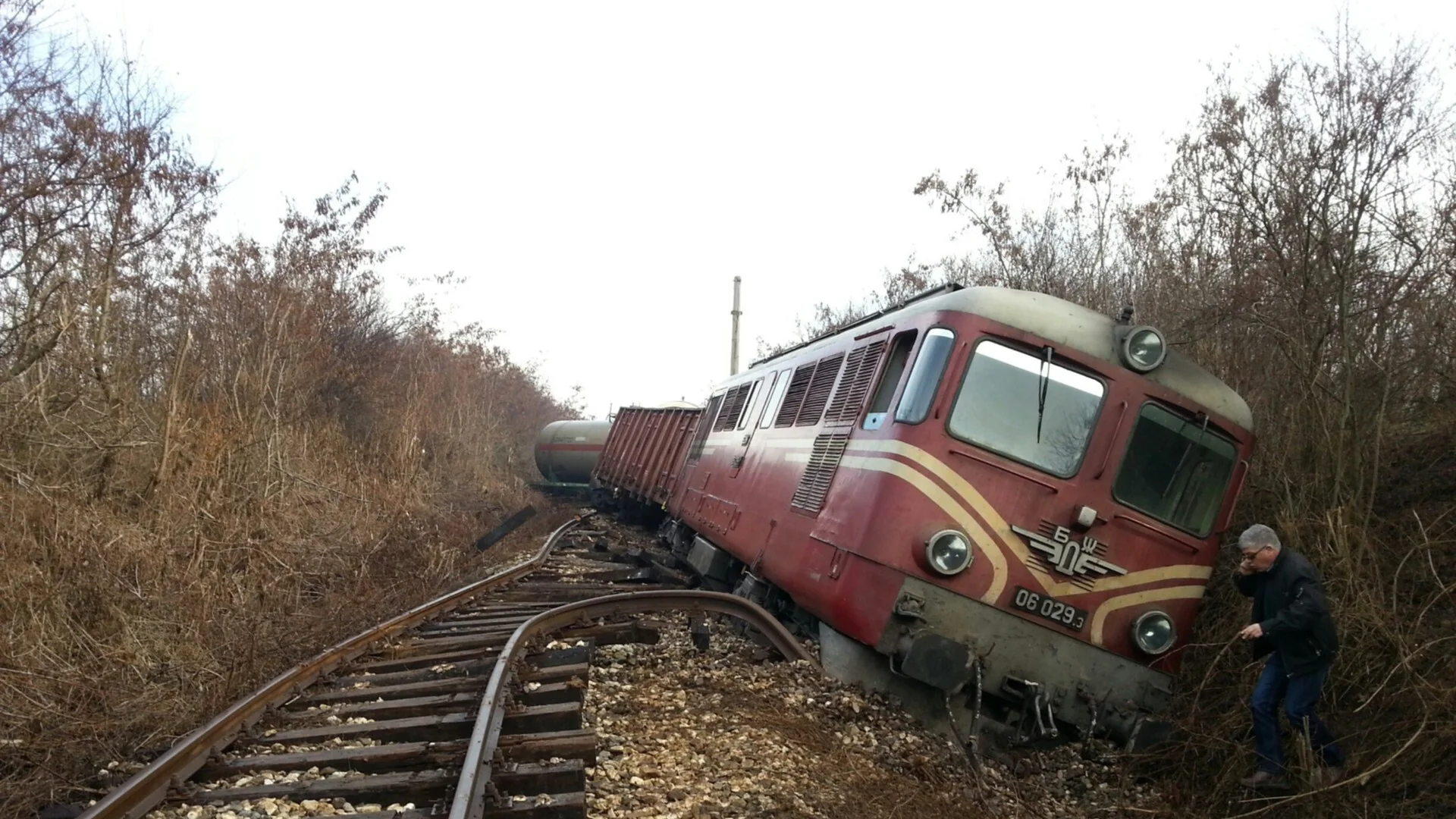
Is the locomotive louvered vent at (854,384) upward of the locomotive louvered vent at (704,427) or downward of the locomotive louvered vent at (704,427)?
upward

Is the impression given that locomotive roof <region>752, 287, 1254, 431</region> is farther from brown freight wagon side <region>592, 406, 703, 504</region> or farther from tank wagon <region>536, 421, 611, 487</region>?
tank wagon <region>536, 421, 611, 487</region>

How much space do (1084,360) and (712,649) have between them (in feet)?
10.8

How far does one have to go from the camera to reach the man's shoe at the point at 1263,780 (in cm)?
544

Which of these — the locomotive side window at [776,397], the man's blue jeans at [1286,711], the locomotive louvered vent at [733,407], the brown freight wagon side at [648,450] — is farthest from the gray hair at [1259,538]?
the brown freight wagon side at [648,450]

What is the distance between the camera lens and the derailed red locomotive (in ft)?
19.9

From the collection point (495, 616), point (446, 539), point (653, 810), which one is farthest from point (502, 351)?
point (653, 810)

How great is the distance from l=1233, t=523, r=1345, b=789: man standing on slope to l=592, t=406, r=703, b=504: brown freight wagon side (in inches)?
377

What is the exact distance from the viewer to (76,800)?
4.31 m

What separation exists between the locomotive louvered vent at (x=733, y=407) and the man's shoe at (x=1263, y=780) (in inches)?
263

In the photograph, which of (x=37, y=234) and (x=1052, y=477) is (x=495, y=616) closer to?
(x=1052, y=477)

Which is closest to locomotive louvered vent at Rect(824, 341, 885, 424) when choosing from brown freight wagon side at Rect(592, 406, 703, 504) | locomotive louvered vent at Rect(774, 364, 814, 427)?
locomotive louvered vent at Rect(774, 364, 814, 427)

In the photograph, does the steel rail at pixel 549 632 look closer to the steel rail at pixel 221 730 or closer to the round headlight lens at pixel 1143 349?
the steel rail at pixel 221 730

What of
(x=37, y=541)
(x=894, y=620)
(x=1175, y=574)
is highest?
(x=1175, y=574)

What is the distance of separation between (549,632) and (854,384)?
2849 mm
